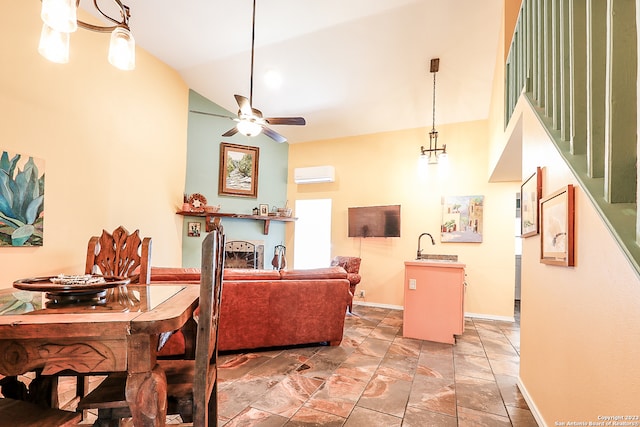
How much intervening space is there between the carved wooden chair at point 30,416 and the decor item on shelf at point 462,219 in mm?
4970

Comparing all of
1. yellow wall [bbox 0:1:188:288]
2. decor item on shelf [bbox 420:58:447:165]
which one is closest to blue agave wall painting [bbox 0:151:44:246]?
yellow wall [bbox 0:1:188:288]

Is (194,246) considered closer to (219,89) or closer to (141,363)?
(219,89)

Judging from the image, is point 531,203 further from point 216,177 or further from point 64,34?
point 216,177

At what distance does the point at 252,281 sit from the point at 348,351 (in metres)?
1.28

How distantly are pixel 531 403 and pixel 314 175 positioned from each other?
4690mm

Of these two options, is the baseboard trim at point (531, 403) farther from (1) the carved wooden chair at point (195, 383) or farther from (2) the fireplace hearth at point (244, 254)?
(2) the fireplace hearth at point (244, 254)

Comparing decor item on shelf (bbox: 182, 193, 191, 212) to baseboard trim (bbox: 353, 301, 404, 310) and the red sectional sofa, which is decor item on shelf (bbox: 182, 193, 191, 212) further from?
baseboard trim (bbox: 353, 301, 404, 310)

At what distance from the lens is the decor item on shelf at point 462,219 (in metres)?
4.77

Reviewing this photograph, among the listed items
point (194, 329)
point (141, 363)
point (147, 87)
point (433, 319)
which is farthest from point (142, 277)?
point (147, 87)

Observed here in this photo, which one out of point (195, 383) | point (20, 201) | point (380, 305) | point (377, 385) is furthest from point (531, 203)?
point (20, 201)

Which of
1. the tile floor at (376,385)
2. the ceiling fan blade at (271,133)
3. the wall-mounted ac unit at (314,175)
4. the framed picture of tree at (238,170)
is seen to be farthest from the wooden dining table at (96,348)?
the wall-mounted ac unit at (314,175)

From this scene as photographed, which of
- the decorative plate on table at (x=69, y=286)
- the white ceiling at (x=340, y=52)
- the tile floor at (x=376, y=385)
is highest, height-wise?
the white ceiling at (x=340, y=52)

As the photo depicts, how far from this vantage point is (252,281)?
116 inches

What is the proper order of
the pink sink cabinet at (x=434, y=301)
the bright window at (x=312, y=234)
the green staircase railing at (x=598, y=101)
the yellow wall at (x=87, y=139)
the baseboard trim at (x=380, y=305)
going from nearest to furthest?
the green staircase railing at (x=598, y=101), the yellow wall at (x=87, y=139), the pink sink cabinet at (x=434, y=301), the baseboard trim at (x=380, y=305), the bright window at (x=312, y=234)
